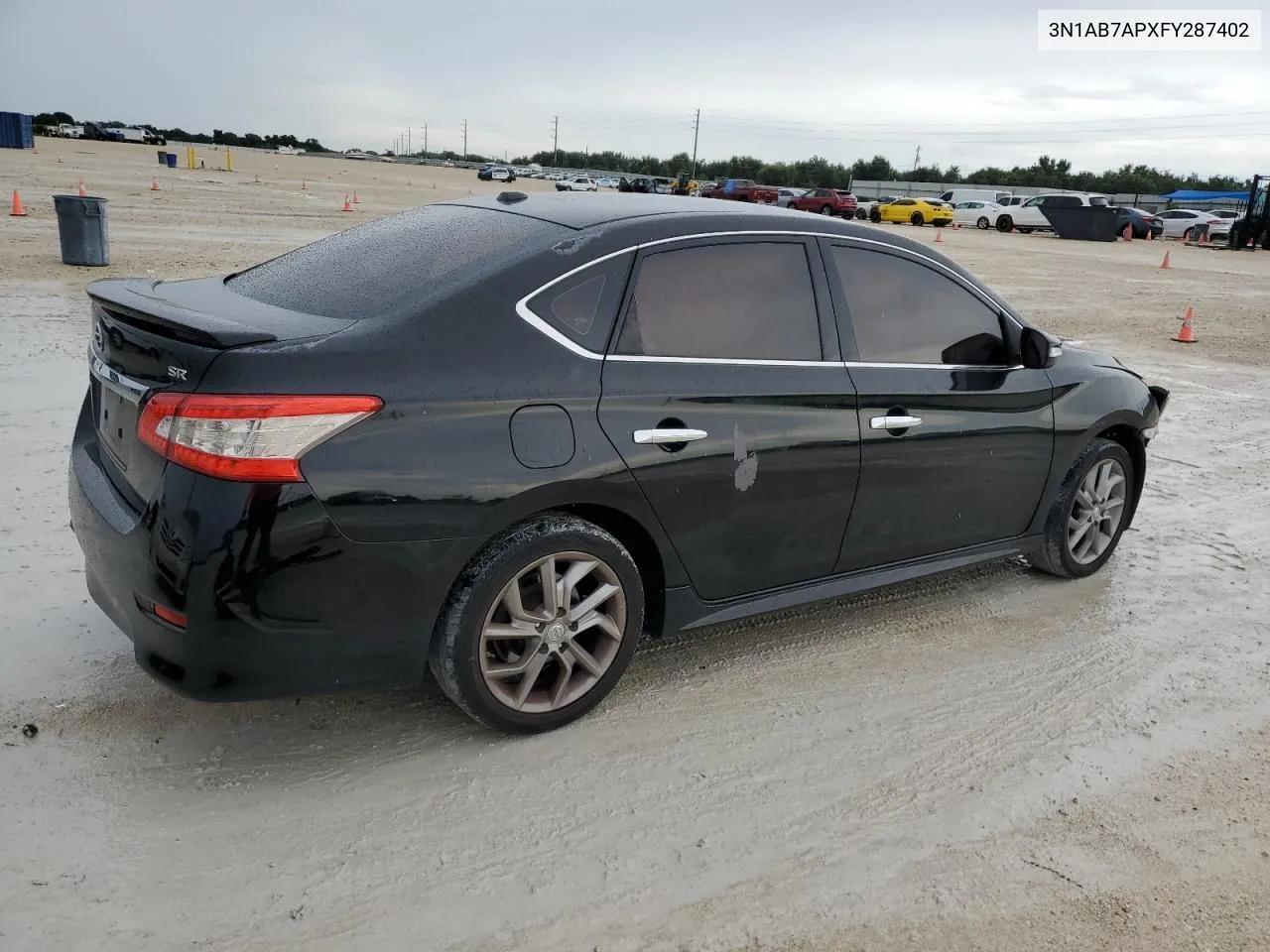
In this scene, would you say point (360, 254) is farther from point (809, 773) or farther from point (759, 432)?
point (809, 773)

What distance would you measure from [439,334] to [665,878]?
1.64m

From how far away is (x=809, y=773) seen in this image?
3.31 m

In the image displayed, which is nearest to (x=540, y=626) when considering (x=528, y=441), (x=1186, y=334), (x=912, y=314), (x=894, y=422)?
(x=528, y=441)

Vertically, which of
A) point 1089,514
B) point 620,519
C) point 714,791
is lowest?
point 714,791

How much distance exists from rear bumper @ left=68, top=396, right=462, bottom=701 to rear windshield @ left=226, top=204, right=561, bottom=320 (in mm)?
717

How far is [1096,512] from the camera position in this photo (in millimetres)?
5004

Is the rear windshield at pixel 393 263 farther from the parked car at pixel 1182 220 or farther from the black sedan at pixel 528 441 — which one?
the parked car at pixel 1182 220

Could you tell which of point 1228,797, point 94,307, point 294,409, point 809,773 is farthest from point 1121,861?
point 94,307

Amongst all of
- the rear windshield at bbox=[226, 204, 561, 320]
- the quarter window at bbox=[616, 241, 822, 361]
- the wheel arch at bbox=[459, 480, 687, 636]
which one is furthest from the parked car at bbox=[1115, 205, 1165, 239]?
the wheel arch at bbox=[459, 480, 687, 636]

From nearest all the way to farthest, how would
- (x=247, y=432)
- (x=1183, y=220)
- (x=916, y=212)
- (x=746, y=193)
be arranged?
(x=247, y=432) → (x=1183, y=220) → (x=916, y=212) → (x=746, y=193)

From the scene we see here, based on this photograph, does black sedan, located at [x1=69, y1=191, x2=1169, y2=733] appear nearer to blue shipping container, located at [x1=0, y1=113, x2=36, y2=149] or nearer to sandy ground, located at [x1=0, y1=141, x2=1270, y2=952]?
sandy ground, located at [x1=0, y1=141, x2=1270, y2=952]

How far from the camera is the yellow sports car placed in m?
43.7

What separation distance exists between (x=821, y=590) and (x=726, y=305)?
116cm

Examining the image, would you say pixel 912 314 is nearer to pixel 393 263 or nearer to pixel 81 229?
pixel 393 263
